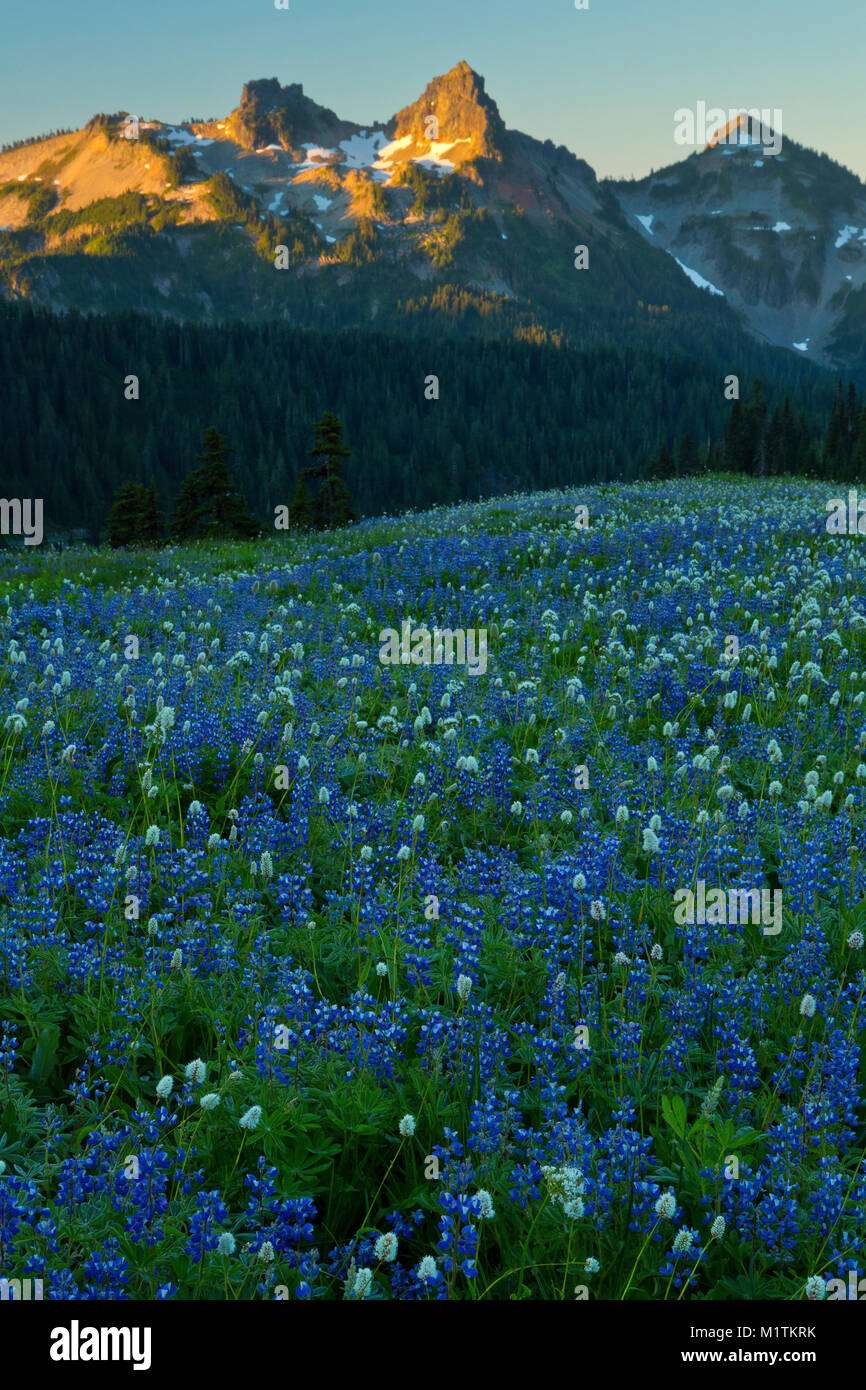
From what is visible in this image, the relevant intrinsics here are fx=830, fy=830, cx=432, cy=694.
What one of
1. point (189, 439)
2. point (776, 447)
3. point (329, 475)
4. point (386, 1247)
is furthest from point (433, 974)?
point (189, 439)

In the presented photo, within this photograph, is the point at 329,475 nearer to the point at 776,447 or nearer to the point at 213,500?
the point at 213,500

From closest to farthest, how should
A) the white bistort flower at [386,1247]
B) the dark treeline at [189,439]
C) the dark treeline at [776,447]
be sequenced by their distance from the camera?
the white bistort flower at [386,1247] < the dark treeline at [776,447] < the dark treeline at [189,439]

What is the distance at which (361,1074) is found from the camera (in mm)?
3625

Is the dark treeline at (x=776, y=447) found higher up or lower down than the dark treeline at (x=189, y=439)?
lower down

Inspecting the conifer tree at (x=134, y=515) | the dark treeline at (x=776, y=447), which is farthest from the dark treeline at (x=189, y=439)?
the conifer tree at (x=134, y=515)

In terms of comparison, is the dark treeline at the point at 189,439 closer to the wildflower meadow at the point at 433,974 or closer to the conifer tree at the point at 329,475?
the conifer tree at the point at 329,475

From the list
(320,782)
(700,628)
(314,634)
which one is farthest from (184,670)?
(700,628)

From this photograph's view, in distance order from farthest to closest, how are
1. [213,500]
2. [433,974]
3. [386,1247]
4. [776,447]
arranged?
[776,447], [213,500], [433,974], [386,1247]

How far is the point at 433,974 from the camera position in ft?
14.5

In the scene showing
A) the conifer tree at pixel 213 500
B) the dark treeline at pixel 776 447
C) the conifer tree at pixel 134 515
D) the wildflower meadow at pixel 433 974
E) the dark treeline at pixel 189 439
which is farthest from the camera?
the dark treeline at pixel 189 439

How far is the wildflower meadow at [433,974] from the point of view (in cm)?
302

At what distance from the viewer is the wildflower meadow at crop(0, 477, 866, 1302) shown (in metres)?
3.02

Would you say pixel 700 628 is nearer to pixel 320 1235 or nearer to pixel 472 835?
pixel 472 835

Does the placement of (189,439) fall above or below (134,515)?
above
